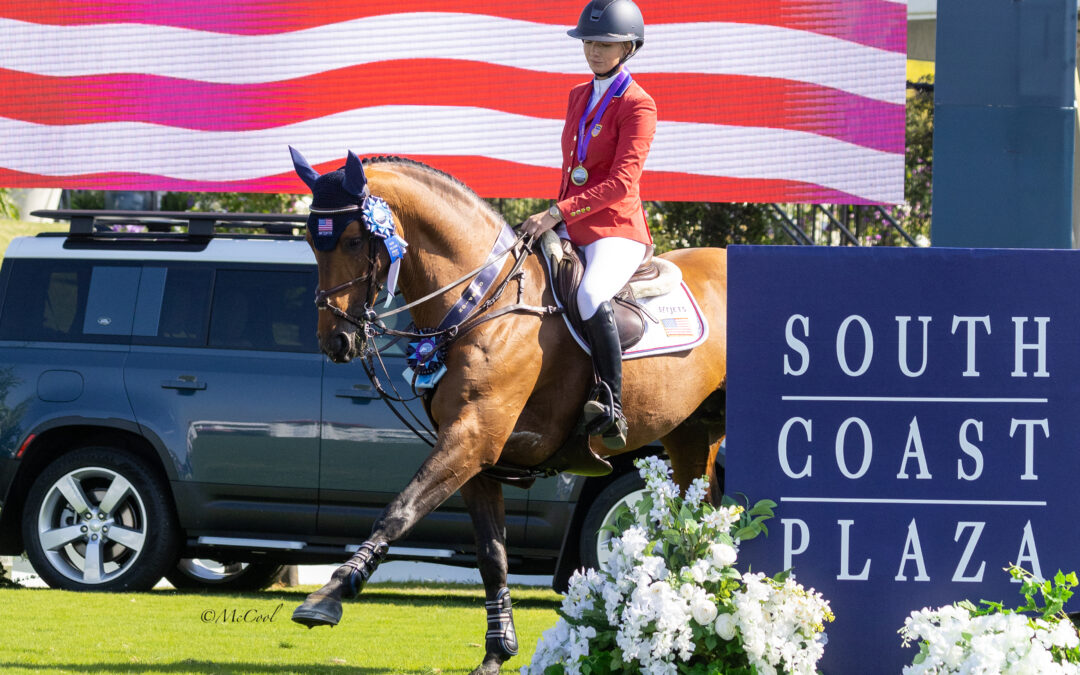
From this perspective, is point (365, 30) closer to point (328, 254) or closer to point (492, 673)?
point (328, 254)

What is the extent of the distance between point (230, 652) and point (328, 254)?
7.77 feet

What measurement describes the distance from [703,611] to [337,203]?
7.19ft

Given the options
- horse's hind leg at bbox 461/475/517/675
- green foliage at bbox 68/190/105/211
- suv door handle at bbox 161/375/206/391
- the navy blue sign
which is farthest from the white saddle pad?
green foliage at bbox 68/190/105/211

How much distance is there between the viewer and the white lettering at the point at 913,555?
14.7 feet

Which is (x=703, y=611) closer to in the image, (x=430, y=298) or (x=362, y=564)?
(x=362, y=564)

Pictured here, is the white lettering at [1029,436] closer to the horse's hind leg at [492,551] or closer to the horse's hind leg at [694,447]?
the horse's hind leg at [492,551]

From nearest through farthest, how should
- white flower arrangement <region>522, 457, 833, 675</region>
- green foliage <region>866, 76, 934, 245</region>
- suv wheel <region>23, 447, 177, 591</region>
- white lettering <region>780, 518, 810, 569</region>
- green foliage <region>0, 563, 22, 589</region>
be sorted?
1. white flower arrangement <region>522, 457, 833, 675</region>
2. white lettering <region>780, 518, 810, 569</region>
3. suv wheel <region>23, 447, 177, 591</region>
4. green foliage <region>0, 563, 22, 589</region>
5. green foliage <region>866, 76, 934, 245</region>

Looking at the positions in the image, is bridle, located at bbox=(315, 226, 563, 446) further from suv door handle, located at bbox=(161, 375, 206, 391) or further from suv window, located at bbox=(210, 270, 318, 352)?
suv door handle, located at bbox=(161, 375, 206, 391)

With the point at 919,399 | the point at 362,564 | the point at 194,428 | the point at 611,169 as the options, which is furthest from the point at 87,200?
the point at 919,399

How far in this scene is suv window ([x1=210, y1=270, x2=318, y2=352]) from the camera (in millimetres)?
8820

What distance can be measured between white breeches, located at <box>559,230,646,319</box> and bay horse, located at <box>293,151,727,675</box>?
0.19m

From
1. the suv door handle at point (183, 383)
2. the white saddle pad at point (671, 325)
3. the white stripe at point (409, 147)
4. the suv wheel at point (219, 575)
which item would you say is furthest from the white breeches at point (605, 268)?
the suv wheel at point (219, 575)

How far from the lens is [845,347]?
15.0 feet

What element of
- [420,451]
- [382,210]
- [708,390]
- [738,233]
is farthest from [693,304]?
[738,233]
